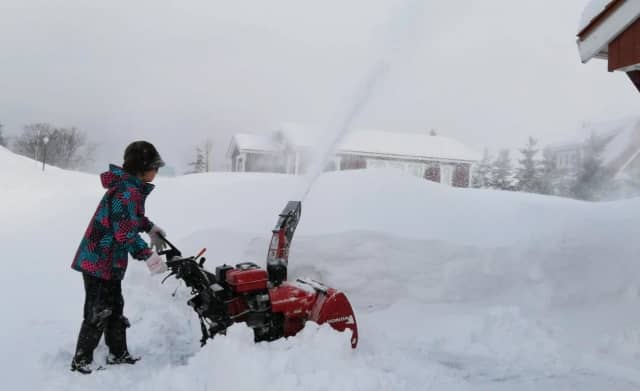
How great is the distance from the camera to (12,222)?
929cm

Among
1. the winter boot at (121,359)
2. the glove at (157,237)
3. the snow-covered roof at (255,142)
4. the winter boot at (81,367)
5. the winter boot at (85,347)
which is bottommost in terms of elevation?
the winter boot at (121,359)

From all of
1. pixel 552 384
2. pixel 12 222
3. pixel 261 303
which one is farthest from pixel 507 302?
pixel 12 222

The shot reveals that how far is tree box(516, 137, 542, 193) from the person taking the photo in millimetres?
25286

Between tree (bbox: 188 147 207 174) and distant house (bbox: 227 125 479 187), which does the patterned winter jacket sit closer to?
distant house (bbox: 227 125 479 187)

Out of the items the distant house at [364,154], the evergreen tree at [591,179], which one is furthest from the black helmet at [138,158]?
the evergreen tree at [591,179]

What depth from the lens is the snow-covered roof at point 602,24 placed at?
3.52 m

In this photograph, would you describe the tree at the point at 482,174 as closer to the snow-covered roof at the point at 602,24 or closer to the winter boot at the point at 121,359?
the snow-covered roof at the point at 602,24

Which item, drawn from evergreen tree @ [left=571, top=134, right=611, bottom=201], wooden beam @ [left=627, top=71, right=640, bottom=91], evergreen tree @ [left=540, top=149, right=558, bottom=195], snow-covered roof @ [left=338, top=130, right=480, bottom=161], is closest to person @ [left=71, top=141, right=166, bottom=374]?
wooden beam @ [left=627, top=71, right=640, bottom=91]

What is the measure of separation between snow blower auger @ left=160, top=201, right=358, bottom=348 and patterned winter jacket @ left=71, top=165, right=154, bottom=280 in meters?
0.30

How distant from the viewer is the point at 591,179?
72.6 ft

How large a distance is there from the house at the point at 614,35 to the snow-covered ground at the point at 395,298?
195 cm

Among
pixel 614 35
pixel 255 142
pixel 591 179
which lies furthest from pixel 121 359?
pixel 591 179

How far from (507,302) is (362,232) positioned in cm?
156

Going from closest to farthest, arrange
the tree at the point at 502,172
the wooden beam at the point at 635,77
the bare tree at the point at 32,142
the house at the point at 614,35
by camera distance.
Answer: the house at the point at 614,35, the wooden beam at the point at 635,77, the tree at the point at 502,172, the bare tree at the point at 32,142
